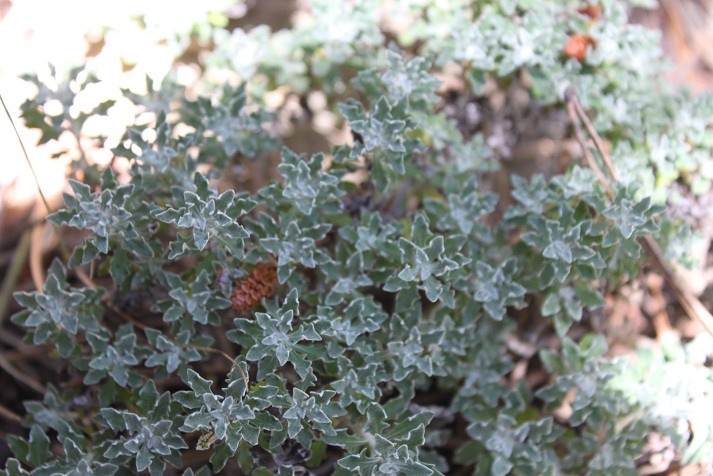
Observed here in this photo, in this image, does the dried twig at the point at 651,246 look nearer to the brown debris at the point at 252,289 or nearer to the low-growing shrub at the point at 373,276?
the low-growing shrub at the point at 373,276

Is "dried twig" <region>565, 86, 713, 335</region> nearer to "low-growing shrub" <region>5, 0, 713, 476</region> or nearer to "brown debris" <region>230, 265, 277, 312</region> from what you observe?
"low-growing shrub" <region>5, 0, 713, 476</region>

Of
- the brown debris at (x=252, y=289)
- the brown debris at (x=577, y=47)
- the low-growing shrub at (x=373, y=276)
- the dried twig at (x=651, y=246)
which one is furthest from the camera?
the brown debris at (x=577, y=47)

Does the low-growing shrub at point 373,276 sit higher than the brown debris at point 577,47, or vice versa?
the brown debris at point 577,47

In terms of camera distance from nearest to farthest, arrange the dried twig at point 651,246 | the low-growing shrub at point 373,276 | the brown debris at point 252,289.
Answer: the low-growing shrub at point 373,276 < the brown debris at point 252,289 < the dried twig at point 651,246

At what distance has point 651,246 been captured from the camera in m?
2.04

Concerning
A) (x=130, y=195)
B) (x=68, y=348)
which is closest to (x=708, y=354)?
(x=130, y=195)

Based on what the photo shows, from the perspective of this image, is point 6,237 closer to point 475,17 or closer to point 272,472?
point 272,472

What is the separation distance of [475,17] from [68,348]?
1679 mm

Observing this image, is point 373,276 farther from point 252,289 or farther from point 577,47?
point 577,47

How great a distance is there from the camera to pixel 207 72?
262 cm

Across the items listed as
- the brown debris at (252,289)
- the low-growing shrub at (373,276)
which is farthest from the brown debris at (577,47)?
the brown debris at (252,289)

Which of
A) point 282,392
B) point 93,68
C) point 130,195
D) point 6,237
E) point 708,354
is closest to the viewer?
point 282,392

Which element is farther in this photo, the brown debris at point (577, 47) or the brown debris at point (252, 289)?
the brown debris at point (577, 47)

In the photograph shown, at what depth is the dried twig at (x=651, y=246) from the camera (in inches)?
80.5
